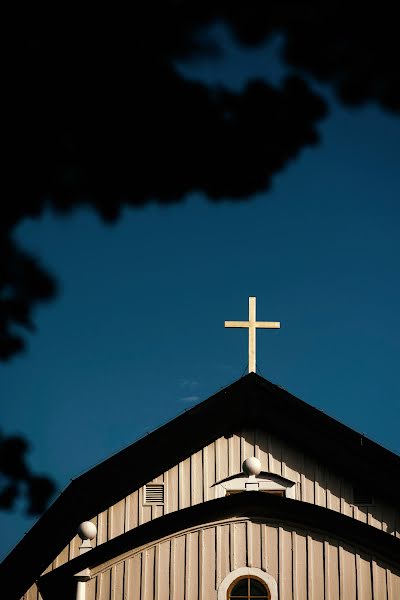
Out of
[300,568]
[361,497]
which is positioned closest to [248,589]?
[300,568]

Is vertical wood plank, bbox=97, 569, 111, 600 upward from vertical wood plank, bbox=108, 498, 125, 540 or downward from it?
downward

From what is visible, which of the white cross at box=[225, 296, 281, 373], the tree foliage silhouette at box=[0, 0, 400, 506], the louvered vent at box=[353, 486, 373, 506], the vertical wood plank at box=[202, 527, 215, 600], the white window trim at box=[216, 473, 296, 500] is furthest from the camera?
the white cross at box=[225, 296, 281, 373]

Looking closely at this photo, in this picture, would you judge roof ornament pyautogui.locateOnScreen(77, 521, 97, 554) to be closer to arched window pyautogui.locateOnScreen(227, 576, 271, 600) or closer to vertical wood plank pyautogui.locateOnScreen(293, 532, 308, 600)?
arched window pyautogui.locateOnScreen(227, 576, 271, 600)

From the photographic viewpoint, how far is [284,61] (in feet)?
24.4

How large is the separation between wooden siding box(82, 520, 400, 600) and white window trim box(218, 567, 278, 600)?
63 mm

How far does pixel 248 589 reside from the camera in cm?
1498

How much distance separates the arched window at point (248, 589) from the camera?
15.0 metres

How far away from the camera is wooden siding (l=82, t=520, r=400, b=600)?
14898 millimetres

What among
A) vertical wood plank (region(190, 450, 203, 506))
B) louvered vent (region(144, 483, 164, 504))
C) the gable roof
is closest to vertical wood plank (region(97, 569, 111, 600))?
the gable roof

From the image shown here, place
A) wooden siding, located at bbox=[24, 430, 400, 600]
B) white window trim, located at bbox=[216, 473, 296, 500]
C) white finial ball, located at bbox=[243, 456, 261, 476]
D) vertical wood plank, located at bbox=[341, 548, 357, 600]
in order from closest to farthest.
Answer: vertical wood plank, located at bbox=[341, 548, 357, 600], white finial ball, located at bbox=[243, 456, 261, 476], wooden siding, located at bbox=[24, 430, 400, 600], white window trim, located at bbox=[216, 473, 296, 500]

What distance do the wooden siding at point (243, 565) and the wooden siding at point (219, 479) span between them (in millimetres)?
2015

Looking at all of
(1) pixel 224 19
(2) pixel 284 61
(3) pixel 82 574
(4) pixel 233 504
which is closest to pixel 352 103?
(2) pixel 284 61

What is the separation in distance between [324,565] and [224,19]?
31.8ft

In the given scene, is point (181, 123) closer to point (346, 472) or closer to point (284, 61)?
point (284, 61)
